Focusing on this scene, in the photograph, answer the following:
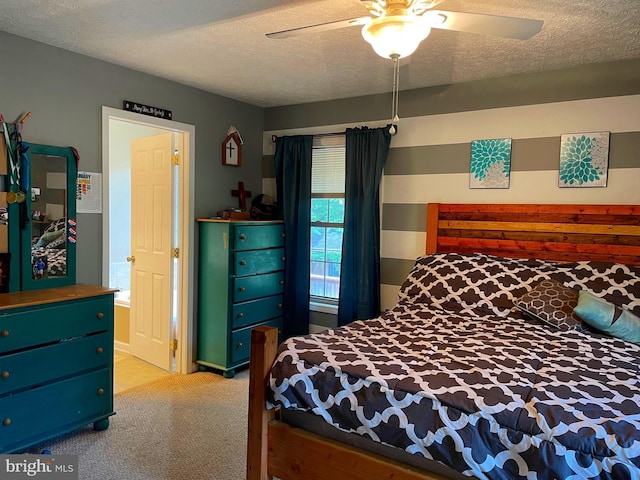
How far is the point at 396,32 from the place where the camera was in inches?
71.3

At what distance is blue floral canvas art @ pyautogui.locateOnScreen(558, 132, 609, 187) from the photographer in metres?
3.11

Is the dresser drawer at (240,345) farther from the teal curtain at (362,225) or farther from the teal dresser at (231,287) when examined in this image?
the teal curtain at (362,225)

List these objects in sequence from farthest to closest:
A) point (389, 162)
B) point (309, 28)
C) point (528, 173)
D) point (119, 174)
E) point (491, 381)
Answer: point (119, 174) < point (389, 162) < point (528, 173) < point (309, 28) < point (491, 381)

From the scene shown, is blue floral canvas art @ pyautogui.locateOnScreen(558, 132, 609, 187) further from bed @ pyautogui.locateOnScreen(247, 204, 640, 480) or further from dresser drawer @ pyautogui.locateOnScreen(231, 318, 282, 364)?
dresser drawer @ pyautogui.locateOnScreen(231, 318, 282, 364)

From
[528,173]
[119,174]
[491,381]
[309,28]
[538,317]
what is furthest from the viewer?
[119,174]

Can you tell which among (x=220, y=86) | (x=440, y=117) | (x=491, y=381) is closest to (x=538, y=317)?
(x=491, y=381)

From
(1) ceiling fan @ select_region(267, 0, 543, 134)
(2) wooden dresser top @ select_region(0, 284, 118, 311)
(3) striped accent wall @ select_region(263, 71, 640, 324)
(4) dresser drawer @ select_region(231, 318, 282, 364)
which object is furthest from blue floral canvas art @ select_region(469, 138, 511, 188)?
(2) wooden dresser top @ select_region(0, 284, 118, 311)

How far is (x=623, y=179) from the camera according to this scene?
307 cm

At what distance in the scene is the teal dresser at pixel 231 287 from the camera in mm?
3846

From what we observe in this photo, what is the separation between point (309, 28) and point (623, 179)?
7.61 feet

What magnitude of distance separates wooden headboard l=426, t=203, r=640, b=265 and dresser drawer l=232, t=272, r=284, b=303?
1369 millimetres

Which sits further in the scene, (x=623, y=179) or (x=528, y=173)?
(x=528, y=173)

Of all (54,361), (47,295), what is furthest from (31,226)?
(54,361)

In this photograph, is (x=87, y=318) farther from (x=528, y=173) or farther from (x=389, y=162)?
(x=528, y=173)
